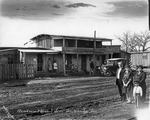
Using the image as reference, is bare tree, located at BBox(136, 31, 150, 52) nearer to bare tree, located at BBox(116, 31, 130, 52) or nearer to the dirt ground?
bare tree, located at BBox(116, 31, 130, 52)

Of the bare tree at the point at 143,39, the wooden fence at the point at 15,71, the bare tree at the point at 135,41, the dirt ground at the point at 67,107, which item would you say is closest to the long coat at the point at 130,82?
the dirt ground at the point at 67,107

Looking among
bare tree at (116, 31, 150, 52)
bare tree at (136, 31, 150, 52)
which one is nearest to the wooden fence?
bare tree at (116, 31, 150, 52)

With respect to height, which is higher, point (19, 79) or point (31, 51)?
point (31, 51)

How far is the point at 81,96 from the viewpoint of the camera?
9086 millimetres

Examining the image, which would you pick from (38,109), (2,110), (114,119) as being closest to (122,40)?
(114,119)

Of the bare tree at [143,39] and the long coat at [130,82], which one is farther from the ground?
the bare tree at [143,39]

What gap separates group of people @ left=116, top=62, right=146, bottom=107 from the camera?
717 centimetres

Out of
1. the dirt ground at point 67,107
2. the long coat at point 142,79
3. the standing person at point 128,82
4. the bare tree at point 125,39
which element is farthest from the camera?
the standing person at point 128,82

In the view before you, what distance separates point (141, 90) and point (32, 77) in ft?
32.0

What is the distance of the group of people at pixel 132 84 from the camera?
717 cm

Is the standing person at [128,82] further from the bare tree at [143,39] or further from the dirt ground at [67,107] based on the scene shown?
the bare tree at [143,39]

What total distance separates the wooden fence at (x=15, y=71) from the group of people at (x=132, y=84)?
27.2ft

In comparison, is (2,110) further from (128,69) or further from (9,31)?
(128,69)

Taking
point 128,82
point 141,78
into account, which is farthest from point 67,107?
point 141,78
